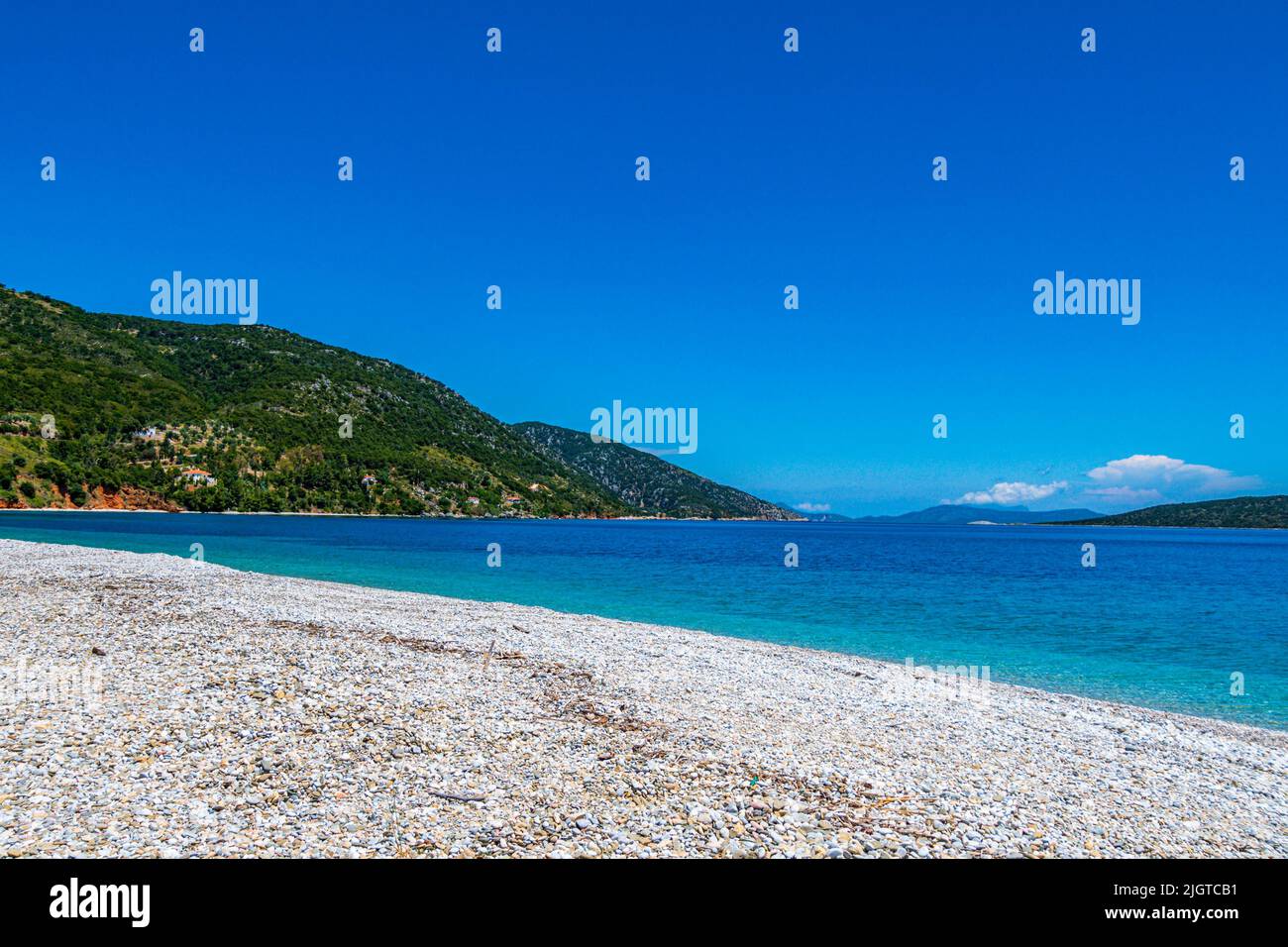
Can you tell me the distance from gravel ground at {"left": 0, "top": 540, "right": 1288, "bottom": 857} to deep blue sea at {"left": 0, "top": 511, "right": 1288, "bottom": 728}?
7.09 metres

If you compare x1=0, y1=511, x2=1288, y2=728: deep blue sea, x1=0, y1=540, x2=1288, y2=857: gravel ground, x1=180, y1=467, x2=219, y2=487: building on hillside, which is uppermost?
x1=180, y1=467, x2=219, y2=487: building on hillside

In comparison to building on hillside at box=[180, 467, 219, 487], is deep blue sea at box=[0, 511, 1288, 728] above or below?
below

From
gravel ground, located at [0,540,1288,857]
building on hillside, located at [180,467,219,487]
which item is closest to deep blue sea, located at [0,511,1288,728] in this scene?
gravel ground, located at [0,540,1288,857]

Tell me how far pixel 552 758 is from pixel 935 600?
134 ft

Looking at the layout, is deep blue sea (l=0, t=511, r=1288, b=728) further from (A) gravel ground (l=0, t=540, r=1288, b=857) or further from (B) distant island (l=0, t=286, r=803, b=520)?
(B) distant island (l=0, t=286, r=803, b=520)

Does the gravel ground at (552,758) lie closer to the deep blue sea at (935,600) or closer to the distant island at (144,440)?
the deep blue sea at (935,600)

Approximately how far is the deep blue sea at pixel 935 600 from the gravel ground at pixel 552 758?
7087mm

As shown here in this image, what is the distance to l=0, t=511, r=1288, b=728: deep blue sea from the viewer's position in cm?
2566

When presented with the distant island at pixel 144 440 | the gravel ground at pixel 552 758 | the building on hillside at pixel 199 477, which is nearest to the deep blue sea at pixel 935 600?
the gravel ground at pixel 552 758

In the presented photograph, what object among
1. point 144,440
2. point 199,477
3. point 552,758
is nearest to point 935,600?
point 552,758

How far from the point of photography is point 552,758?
37.0 feet

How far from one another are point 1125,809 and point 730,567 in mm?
59047
